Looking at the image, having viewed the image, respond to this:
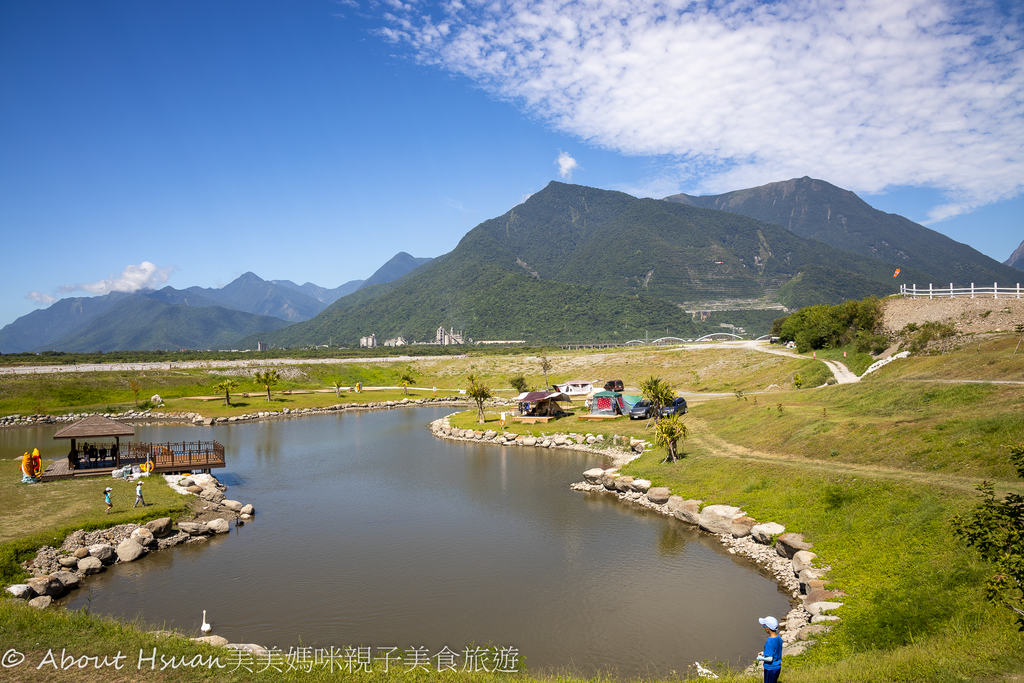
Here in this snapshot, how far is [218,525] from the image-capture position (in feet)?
77.1

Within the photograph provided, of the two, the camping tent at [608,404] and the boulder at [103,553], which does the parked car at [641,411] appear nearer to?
the camping tent at [608,404]

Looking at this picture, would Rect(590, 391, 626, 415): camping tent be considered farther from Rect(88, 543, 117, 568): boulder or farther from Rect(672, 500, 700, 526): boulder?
Rect(88, 543, 117, 568): boulder

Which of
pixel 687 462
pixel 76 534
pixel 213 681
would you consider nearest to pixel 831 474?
pixel 687 462

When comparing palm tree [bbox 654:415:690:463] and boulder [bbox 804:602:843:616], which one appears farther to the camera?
palm tree [bbox 654:415:690:463]

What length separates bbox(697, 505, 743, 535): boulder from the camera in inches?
853

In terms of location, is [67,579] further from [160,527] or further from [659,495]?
[659,495]

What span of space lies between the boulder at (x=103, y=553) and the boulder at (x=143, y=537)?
96 centimetres

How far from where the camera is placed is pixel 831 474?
2091 cm

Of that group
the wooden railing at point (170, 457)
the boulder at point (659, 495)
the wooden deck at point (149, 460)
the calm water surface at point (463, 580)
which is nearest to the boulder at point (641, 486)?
the boulder at point (659, 495)

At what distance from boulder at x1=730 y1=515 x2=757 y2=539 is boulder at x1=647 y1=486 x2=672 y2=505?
453cm

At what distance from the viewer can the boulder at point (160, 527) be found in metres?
21.8

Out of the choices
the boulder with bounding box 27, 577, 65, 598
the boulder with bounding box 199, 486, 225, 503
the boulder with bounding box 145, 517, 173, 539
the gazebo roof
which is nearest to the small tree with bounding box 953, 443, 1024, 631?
the boulder with bounding box 27, 577, 65, 598

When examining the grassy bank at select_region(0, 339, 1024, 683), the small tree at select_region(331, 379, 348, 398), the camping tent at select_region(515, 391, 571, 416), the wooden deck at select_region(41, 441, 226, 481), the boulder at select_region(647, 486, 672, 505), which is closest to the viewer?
the grassy bank at select_region(0, 339, 1024, 683)

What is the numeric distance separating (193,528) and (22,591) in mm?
7099
